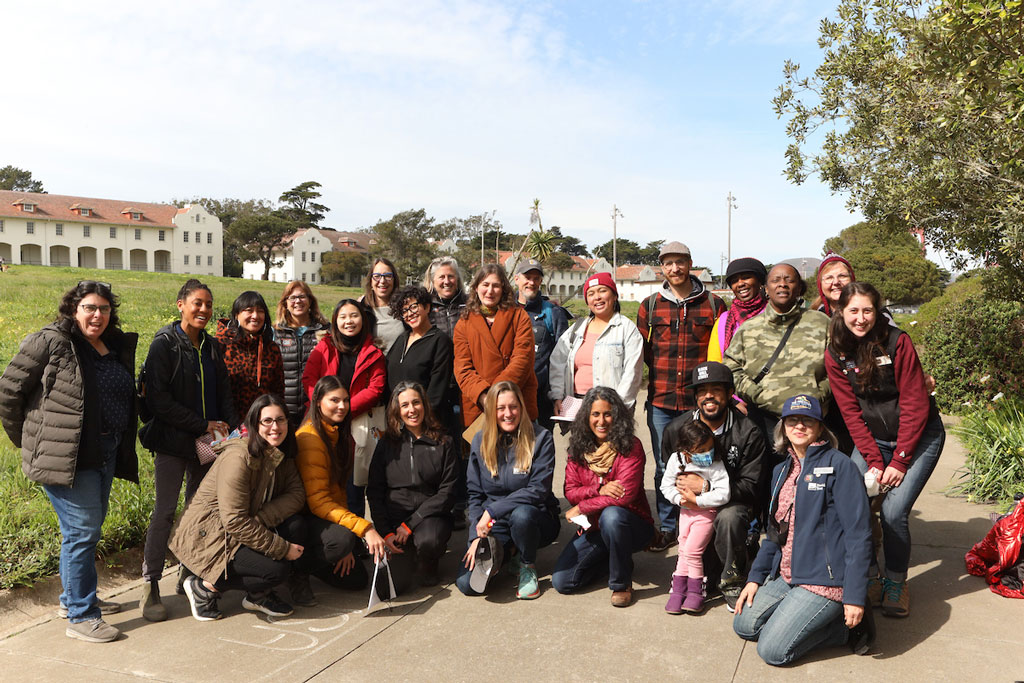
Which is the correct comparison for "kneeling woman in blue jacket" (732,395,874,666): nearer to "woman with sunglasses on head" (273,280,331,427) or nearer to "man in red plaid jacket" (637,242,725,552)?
"man in red plaid jacket" (637,242,725,552)

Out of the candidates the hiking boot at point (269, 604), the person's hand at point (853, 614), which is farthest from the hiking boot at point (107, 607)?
the person's hand at point (853, 614)

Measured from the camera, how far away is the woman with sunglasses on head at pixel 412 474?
4.87m

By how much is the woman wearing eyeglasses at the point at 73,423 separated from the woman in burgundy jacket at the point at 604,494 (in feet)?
8.63

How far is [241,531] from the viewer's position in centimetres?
425

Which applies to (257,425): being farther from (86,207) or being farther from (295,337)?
(86,207)

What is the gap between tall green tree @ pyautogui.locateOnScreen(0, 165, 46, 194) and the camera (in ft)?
320

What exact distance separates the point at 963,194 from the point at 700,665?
266 inches

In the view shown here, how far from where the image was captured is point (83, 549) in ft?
13.2

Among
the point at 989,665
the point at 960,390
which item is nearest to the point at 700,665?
the point at 989,665

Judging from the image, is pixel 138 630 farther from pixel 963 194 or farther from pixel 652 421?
pixel 963 194

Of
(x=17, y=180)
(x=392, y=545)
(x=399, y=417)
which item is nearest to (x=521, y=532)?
(x=392, y=545)

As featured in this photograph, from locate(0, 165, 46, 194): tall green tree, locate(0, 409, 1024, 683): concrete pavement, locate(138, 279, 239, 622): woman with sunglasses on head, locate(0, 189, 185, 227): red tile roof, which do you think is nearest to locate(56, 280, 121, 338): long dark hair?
locate(138, 279, 239, 622): woman with sunglasses on head

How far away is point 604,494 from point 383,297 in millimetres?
2395

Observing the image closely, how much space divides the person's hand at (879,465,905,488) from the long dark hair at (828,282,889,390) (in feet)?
1.52
